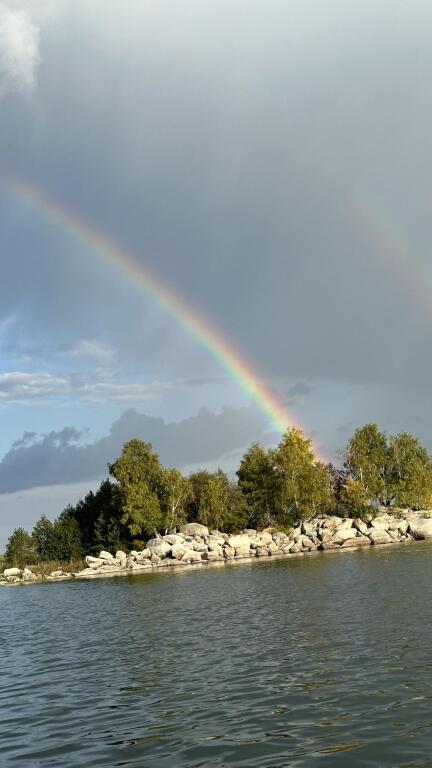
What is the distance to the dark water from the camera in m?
14.0

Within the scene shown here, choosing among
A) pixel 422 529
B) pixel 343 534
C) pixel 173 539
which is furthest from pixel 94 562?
pixel 422 529

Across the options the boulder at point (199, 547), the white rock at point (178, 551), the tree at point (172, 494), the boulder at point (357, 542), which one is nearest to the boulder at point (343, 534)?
the boulder at point (357, 542)

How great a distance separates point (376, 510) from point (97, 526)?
56773mm

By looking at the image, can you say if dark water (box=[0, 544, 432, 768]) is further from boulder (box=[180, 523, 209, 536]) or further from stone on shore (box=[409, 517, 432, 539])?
boulder (box=[180, 523, 209, 536])

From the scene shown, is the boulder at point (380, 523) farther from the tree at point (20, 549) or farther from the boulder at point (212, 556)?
the tree at point (20, 549)

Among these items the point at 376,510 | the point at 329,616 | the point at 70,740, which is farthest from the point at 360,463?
the point at 70,740

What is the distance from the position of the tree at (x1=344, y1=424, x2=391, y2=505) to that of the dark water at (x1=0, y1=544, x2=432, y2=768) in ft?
296

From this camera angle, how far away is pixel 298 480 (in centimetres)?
12369

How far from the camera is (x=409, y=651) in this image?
21.8 m

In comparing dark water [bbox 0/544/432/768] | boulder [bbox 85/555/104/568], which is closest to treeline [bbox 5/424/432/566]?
boulder [bbox 85/555/104/568]

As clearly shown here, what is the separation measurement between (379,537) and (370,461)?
3492cm

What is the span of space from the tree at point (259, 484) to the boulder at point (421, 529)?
3070 cm

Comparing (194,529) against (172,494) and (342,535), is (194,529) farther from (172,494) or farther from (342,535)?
(342,535)

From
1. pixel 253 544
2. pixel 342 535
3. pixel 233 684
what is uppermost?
pixel 342 535
